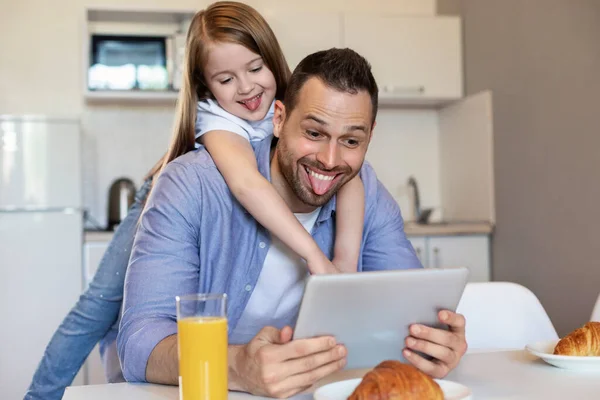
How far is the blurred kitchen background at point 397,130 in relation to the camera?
2988 mm

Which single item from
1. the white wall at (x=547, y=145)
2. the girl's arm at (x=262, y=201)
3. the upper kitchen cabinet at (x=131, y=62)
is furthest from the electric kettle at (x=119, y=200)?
the girl's arm at (x=262, y=201)

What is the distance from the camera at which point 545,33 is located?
3.11 metres

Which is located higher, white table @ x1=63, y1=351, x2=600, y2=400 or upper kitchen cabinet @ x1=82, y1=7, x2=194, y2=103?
upper kitchen cabinet @ x1=82, y1=7, x2=194, y2=103

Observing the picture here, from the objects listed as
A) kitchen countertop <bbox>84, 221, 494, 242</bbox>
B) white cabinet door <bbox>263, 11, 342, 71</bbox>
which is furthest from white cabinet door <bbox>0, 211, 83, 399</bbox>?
white cabinet door <bbox>263, 11, 342, 71</bbox>

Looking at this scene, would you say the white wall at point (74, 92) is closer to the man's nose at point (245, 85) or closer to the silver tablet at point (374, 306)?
the man's nose at point (245, 85)

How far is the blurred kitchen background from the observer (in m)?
2.99

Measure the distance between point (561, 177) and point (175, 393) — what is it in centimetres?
225

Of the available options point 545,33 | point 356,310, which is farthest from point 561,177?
point 356,310

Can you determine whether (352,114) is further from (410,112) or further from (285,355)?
(410,112)

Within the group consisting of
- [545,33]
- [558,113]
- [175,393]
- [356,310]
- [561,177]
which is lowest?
[175,393]

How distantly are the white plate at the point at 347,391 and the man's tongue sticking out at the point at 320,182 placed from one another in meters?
0.57

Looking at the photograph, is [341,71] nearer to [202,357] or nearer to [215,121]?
[215,121]

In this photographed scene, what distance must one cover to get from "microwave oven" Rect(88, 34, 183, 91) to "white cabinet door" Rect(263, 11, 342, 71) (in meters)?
0.49

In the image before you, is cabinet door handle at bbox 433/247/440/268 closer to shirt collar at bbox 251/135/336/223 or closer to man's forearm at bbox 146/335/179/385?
shirt collar at bbox 251/135/336/223
